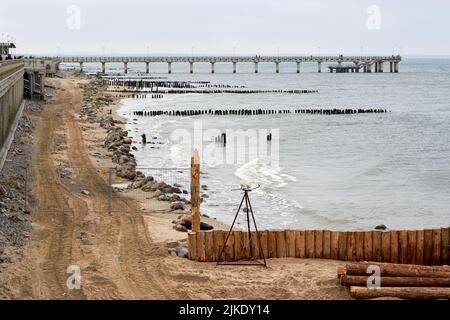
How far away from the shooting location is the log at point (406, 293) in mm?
13867

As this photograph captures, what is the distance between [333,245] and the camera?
17.0 m

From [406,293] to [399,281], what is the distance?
405 mm

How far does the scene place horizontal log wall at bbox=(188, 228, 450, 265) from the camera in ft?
Result: 55.3

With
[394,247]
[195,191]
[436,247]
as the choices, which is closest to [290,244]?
[394,247]

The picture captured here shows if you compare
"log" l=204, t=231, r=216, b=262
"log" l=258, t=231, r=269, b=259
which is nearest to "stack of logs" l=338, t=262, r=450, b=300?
"log" l=258, t=231, r=269, b=259

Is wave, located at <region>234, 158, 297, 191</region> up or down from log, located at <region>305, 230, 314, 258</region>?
down

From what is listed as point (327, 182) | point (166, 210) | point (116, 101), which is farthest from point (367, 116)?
point (166, 210)

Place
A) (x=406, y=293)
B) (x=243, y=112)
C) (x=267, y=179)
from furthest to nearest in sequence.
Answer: (x=243, y=112)
(x=267, y=179)
(x=406, y=293)

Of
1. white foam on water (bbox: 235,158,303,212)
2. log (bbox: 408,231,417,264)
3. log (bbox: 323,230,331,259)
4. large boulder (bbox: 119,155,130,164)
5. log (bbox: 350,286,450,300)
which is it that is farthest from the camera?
large boulder (bbox: 119,155,130,164)

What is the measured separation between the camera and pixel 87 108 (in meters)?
61.2

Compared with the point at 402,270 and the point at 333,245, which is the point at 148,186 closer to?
the point at 333,245

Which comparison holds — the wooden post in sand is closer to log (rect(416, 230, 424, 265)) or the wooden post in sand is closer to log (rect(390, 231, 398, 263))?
log (rect(390, 231, 398, 263))
